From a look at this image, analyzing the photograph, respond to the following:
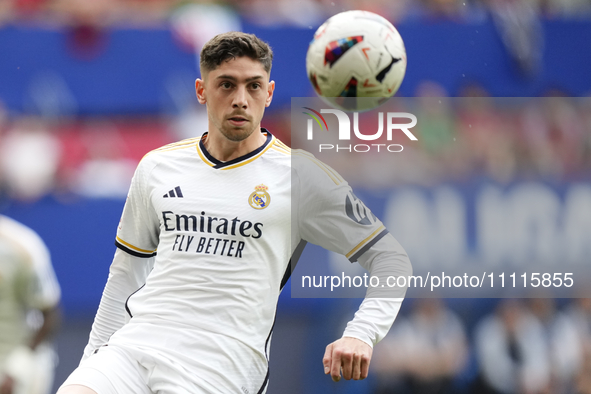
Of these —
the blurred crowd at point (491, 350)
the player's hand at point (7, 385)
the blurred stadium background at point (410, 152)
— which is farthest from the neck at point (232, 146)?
the blurred crowd at point (491, 350)

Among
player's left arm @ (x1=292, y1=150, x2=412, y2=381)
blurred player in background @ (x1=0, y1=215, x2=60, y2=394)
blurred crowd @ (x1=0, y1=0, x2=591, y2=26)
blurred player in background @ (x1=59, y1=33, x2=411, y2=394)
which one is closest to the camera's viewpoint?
blurred player in background @ (x1=59, y1=33, x2=411, y2=394)

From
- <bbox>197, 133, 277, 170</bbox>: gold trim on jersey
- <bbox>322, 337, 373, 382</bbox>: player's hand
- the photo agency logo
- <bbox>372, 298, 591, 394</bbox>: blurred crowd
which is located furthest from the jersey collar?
<bbox>372, 298, 591, 394</bbox>: blurred crowd

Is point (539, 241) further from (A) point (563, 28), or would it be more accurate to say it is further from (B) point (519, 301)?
(A) point (563, 28)

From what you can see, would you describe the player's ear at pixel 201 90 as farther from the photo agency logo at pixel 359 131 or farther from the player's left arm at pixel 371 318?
the photo agency logo at pixel 359 131

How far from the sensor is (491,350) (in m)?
5.17

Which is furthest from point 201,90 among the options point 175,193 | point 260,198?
point 260,198

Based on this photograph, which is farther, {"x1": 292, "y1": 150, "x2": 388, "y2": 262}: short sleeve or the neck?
the neck

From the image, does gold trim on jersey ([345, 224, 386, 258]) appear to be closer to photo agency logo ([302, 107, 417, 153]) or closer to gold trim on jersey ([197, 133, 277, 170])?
gold trim on jersey ([197, 133, 277, 170])

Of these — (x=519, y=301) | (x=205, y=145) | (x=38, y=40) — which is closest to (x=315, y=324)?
(x=519, y=301)

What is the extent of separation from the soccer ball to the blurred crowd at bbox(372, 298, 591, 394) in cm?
254

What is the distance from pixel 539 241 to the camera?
17.2ft

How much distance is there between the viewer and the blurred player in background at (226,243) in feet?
8.71

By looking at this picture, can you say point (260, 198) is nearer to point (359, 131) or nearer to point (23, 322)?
point (23, 322)

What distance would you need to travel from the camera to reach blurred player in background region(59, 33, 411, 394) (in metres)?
2.66
